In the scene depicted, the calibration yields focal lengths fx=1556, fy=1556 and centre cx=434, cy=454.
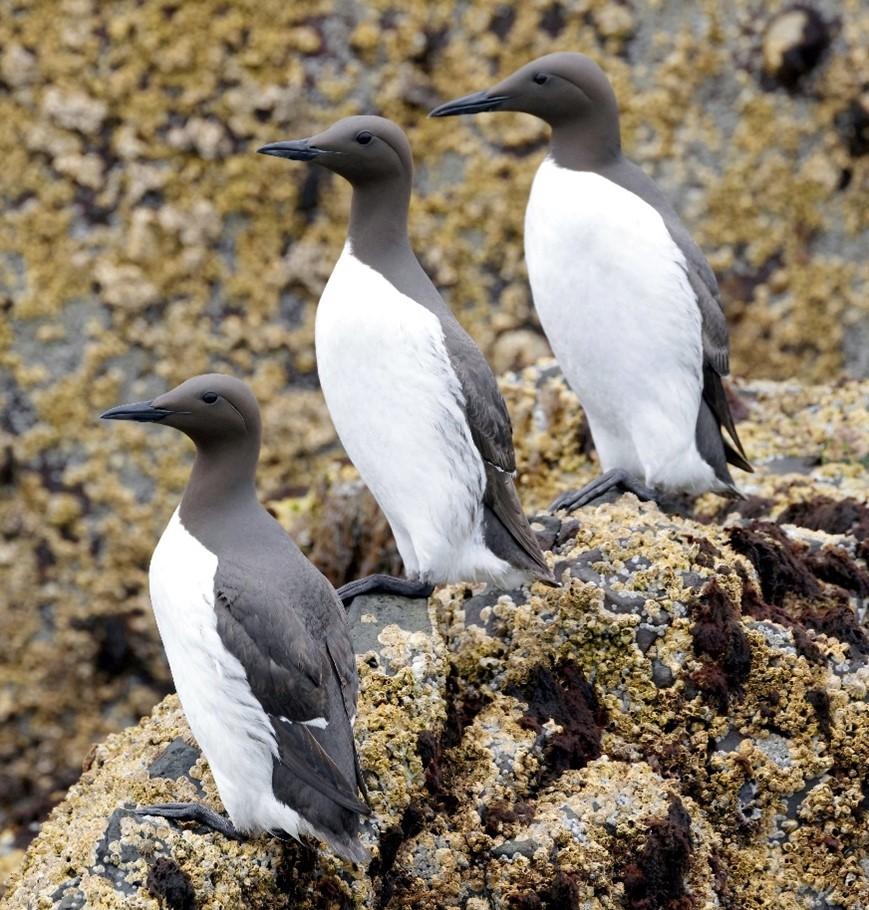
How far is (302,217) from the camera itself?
8969mm

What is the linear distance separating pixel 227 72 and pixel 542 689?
16.3 feet

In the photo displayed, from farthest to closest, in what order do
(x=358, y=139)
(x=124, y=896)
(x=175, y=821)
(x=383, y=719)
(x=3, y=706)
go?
(x=3, y=706) → (x=358, y=139) → (x=383, y=719) → (x=175, y=821) → (x=124, y=896)

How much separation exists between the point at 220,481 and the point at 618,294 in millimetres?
2135

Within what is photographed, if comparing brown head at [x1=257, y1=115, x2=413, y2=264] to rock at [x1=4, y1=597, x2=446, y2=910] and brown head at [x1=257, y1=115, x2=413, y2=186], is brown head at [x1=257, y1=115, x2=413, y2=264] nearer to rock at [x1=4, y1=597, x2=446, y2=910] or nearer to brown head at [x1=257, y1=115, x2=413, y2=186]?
brown head at [x1=257, y1=115, x2=413, y2=186]

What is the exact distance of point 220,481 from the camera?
4.74 meters

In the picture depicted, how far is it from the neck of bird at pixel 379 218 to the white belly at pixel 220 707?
1.62 m

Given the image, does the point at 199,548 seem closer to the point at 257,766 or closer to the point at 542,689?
the point at 257,766

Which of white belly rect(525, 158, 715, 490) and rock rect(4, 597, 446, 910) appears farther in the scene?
white belly rect(525, 158, 715, 490)

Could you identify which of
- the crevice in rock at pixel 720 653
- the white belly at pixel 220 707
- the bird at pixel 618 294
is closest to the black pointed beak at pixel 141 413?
the white belly at pixel 220 707

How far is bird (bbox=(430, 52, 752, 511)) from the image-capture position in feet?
20.3

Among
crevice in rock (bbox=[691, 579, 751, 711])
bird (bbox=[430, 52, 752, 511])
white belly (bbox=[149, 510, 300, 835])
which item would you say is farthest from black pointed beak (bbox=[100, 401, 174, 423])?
bird (bbox=[430, 52, 752, 511])

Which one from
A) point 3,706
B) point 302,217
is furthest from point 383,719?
point 302,217

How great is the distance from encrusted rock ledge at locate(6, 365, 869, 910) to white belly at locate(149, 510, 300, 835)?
0.15 m

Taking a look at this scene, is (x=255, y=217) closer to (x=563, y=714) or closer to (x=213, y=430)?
(x=213, y=430)
